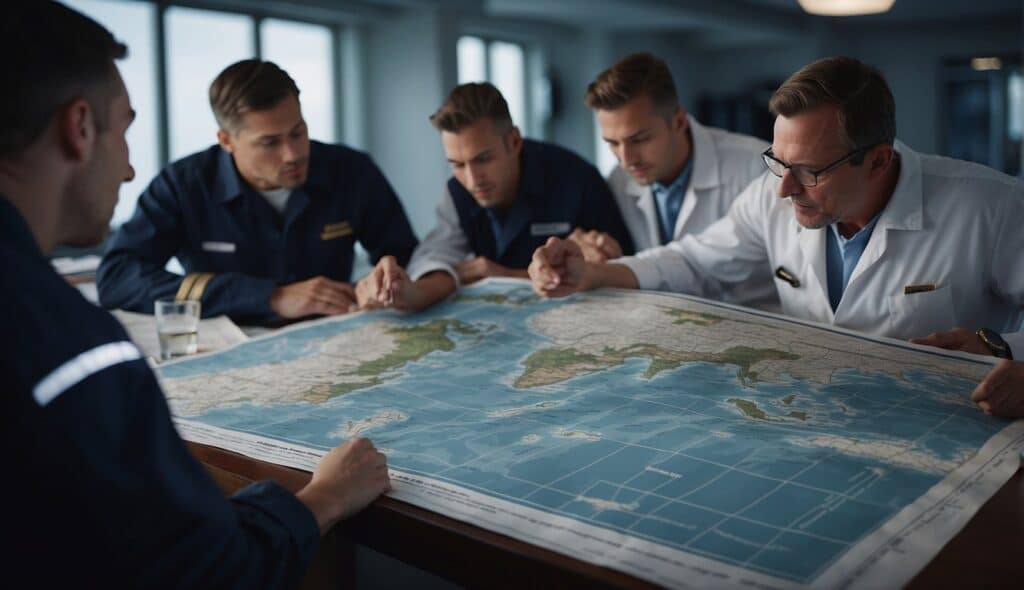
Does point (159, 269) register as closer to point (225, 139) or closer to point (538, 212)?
point (225, 139)

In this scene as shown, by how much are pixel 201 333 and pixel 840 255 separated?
64.5 inches

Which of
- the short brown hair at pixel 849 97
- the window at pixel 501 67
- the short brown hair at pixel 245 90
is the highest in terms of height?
the window at pixel 501 67

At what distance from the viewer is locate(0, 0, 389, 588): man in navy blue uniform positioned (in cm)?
91

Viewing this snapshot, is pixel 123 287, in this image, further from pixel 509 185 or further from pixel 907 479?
pixel 907 479

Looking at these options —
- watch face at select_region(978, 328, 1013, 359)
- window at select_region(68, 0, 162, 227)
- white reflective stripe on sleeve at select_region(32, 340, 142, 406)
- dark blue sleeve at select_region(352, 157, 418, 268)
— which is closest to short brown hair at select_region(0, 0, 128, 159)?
white reflective stripe on sleeve at select_region(32, 340, 142, 406)

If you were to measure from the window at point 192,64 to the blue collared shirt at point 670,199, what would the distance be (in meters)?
5.64

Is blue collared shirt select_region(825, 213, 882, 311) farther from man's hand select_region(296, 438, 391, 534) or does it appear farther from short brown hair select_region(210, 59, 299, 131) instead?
short brown hair select_region(210, 59, 299, 131)

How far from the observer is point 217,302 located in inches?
106

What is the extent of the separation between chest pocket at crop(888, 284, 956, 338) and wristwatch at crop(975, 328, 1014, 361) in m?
0.33

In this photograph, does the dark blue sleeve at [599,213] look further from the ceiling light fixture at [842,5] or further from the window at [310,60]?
the window at [310,60]

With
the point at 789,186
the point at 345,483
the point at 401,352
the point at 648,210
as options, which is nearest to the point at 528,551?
the point at 345,483

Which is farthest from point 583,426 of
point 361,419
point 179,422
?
point 179,422

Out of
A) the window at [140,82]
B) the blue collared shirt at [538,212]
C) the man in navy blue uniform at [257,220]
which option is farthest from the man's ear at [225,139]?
the window at [140,82]

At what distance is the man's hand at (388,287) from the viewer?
7.79 feet
